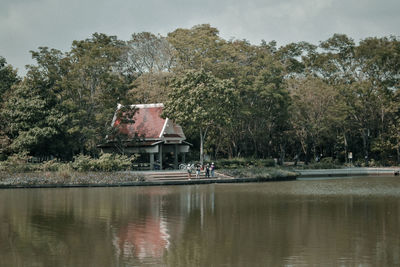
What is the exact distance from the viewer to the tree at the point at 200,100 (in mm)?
41156

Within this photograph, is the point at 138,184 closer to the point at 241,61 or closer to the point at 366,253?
the point at 241,61

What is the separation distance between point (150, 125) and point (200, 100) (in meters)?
5.41

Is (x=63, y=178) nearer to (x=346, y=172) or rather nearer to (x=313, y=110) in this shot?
(x=346, y=172)

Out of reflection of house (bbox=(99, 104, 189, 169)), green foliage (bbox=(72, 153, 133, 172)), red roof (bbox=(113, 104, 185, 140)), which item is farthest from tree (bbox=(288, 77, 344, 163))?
green foliage (bbox=(72, 153, 133, 172))

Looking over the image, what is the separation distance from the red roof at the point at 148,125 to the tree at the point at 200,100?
5.39ft

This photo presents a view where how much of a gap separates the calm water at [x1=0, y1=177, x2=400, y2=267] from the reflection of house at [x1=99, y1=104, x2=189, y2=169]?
16.2m

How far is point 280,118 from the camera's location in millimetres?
52000

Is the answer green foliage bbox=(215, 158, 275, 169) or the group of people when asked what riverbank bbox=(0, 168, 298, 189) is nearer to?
the group of people

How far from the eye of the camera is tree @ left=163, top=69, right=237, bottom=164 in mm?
41156

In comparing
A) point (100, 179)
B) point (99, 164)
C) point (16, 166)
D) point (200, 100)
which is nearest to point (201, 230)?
point (100, 179)

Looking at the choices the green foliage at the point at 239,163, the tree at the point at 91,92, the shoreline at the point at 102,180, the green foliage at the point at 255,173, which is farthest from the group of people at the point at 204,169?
the tree at the point at 91,92

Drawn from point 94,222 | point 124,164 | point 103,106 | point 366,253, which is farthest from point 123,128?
point 366,253

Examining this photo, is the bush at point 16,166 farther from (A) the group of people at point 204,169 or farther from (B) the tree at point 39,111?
(A) the group of people at point 204,169

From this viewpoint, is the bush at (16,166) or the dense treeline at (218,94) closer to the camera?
the bush at (16,166)
